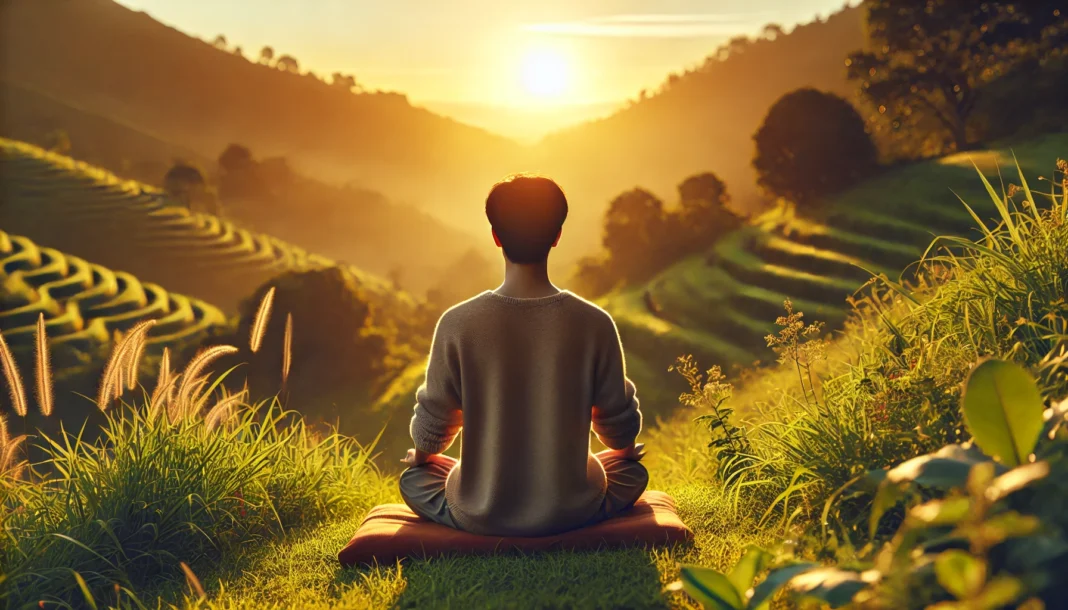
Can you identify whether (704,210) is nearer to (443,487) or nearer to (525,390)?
(443,487)

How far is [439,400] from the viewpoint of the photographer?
3.48m

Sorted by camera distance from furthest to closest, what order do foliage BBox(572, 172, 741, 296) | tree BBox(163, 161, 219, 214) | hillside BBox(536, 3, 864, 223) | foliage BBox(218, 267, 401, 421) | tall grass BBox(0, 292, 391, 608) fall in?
1. hillside BBox(536, 3, 864, 223)
2. tree BBox(163, 161, 219, 214)
3. foliage BBox(572, 172, 741, 296)
4. foliage BBox(218, 267, 401, 421)
5. tall grass BBox(0, 292, 391, 608)

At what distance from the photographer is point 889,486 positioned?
2215 millimetres

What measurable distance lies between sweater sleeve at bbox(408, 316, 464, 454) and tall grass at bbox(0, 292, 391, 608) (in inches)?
46.7

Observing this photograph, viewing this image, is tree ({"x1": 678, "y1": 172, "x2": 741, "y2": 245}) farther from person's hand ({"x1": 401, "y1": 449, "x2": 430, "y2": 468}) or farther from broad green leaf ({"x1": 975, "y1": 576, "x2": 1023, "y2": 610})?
broad green leaf ({"x1": 975, "y1": 576, "x2": 1023, "y2": 610})

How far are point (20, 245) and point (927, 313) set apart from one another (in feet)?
189

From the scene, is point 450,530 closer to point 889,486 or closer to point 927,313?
point 889,486

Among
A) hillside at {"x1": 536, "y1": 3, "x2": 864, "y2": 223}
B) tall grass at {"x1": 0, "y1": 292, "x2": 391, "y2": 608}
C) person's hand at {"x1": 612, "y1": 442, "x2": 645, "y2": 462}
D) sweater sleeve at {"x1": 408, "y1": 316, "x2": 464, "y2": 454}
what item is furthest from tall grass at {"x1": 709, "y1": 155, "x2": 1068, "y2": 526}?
hillside at {"x1": 536, "y1": 3, "x2": 864, "y2": 223}

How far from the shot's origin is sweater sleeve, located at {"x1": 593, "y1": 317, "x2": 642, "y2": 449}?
11.2ft

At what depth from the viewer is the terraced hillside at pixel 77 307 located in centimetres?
3844

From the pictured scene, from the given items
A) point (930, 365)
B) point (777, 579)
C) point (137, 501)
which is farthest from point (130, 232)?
point (777, 579)

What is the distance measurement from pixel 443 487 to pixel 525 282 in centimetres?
123

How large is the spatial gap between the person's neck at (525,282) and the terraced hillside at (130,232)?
52.1 metres

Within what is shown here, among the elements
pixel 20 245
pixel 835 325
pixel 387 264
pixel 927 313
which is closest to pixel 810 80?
pixel 387 264
